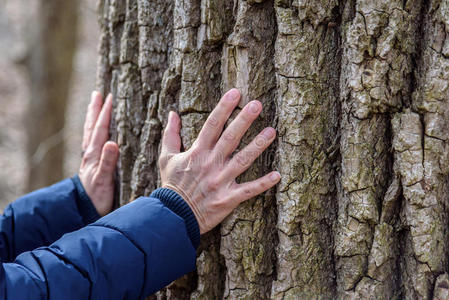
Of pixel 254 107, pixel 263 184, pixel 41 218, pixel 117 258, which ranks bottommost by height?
pixel 41 218

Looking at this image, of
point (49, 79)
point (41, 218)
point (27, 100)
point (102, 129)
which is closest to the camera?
point (41, 218)

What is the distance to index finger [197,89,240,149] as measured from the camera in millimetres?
1606

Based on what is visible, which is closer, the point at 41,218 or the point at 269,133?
the point at 269,133

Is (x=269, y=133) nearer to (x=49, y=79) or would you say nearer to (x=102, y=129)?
(x=102, y=129)

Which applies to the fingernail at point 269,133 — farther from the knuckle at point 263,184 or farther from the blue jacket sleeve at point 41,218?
the blue jacket sleeve at point 41,218

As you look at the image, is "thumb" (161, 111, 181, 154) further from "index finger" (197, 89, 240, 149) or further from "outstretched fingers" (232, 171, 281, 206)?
"outstretched fingers" (232, 171, 281, 206)

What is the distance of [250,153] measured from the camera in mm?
1605

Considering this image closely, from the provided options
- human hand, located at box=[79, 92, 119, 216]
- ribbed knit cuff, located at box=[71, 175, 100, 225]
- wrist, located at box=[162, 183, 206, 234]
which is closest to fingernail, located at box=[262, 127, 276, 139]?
wrist, located at box=[162, 183, 206, 234]

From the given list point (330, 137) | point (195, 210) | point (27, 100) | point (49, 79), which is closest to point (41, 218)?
point (195, 210)

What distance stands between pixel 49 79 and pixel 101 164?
352 centimetres

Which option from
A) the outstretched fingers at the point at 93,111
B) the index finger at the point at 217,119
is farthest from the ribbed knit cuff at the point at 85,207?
the index finger at the point at 217,119

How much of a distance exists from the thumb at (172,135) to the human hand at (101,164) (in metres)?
0.37

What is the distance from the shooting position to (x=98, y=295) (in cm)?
146

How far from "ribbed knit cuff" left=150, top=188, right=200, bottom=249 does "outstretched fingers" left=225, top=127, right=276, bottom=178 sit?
0.19 m
